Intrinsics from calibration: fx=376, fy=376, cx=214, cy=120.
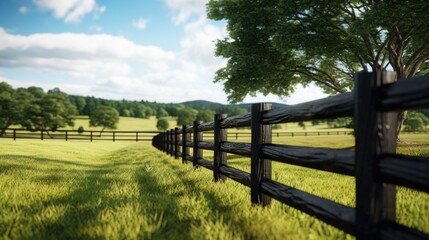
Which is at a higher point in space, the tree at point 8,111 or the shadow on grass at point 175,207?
the tree at point 8,111

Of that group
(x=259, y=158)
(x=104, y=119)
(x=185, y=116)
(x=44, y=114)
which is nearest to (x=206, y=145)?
(x=259, y=158)

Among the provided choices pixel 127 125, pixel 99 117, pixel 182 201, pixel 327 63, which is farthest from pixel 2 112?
pixel 182 201

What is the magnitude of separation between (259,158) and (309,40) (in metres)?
14.1

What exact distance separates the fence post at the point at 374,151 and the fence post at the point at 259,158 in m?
2.05

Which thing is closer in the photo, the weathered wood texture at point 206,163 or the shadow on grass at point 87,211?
the shadow on grass at point 87,211

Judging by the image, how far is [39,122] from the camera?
8450 centimetres

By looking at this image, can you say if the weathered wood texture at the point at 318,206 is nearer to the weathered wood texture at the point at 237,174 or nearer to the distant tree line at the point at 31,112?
the weathered wood texture at the point at 237,174

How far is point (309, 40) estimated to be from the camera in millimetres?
17438

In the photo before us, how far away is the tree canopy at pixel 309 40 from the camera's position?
15.7 meters

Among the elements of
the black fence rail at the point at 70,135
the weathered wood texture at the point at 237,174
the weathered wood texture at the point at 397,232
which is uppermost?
the weathered wood texture at the point at 397,232

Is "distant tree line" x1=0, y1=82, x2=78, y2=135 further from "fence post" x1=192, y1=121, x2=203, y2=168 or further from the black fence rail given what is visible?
"fence post" x1=192, y1=121, x2=203, y2=168

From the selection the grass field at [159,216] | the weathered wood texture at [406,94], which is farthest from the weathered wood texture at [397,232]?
the weathered wood texture at [406,94]

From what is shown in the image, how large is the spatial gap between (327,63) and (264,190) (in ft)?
58.3

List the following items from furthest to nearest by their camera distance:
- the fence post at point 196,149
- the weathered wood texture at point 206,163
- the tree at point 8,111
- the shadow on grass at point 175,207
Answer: the tree at point 8,111 < the fence post at point 196,149 < the weathered wood texture at point 206,163 < the shadow on grass at point 175,207
